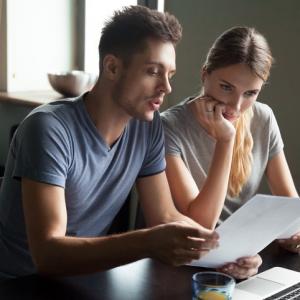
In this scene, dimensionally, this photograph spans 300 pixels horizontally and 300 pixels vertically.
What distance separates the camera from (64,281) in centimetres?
115

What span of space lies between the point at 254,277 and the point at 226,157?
466 mm

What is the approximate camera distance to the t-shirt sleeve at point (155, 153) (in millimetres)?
1552

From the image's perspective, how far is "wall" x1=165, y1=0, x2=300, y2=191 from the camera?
219cm

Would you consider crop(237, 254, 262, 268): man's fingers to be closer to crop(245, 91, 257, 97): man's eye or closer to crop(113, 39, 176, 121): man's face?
crop(113, 39, 176, 121): man's face

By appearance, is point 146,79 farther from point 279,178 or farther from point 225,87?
point 279,178

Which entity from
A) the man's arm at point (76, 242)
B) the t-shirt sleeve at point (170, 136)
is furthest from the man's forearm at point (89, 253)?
the t-shirt sleeve at point (170, 136)

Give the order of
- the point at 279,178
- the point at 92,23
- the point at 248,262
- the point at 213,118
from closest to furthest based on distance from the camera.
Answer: the point at 248,262 < the point at 213,118 < the point at 279,178 < the point at 92,23

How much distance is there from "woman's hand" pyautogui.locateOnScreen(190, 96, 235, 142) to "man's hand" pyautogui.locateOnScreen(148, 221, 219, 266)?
0.64 metres

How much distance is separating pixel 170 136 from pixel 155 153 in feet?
0.59

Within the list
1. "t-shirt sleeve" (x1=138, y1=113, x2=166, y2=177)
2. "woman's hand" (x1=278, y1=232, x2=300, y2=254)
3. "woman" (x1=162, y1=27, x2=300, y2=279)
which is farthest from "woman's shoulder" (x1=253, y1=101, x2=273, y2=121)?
"woman's hand" (x1=278, y1=232, x2=300, y2=254)

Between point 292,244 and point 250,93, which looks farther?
point 250,93

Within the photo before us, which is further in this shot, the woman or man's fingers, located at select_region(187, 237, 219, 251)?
the woman

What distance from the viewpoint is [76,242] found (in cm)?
112

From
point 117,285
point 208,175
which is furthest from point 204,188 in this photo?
point 117,285
